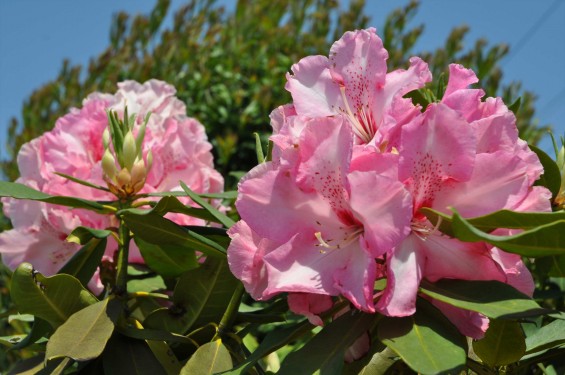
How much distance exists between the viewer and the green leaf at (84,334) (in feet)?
2.76

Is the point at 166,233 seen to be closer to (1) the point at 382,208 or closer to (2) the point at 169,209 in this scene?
(2) the point at 169,209

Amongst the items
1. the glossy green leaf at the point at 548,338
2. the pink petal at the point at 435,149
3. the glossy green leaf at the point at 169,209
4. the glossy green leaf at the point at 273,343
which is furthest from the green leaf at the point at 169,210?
the glossy green leaf at the point at 548,338

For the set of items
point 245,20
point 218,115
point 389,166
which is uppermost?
point 389,166

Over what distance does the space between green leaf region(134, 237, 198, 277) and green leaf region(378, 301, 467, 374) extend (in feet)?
1.28

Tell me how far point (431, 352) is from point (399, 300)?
0.06m

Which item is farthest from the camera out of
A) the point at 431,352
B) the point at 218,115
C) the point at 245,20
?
the point at 245,20

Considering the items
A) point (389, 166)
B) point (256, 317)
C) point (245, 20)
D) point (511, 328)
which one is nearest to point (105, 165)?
point (256, 317)

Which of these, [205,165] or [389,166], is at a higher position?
[389,166]

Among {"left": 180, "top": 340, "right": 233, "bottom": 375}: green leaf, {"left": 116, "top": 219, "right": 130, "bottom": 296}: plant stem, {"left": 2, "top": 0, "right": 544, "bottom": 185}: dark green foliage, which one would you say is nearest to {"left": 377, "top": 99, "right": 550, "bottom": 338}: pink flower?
{"left": 180, "top": 340, "right": 233, "bottom": 375}: green leaf

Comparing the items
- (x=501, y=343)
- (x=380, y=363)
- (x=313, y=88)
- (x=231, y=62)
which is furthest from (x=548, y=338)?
(x=231, y=62)

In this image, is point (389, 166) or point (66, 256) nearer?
point (389, 166)

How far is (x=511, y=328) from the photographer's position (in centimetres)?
79

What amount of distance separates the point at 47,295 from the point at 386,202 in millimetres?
460

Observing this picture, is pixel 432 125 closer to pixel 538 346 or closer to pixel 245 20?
pixel 538 346
